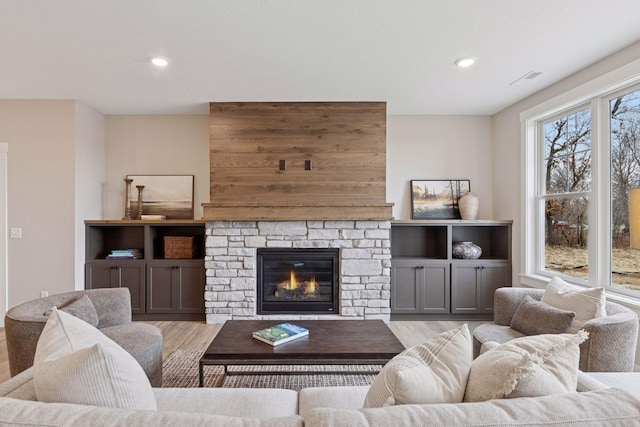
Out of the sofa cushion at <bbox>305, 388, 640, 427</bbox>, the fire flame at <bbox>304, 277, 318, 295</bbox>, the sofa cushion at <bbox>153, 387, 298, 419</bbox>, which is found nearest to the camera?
the sofa cushion at <bbox>305, 388, 640, 427</bbox>

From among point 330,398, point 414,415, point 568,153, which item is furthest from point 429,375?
point 568,153

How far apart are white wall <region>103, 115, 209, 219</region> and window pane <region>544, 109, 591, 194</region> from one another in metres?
3.93

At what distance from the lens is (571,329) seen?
216 cm

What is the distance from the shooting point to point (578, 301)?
225 centimetres

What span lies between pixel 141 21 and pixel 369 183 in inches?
102

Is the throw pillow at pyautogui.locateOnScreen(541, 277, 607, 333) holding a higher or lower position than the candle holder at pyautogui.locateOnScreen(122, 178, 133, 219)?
lower

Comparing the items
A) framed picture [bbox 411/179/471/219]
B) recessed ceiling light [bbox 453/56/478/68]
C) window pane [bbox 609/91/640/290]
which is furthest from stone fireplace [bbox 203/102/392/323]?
window pane [bbox 609/91/640/290]

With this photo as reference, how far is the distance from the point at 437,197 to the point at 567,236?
57.7 inches

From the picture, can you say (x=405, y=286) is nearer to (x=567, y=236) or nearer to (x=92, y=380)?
(x=567, y=236)

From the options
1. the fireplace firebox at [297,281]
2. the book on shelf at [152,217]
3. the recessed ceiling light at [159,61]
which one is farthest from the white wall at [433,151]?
the book on shelf at [152,217]

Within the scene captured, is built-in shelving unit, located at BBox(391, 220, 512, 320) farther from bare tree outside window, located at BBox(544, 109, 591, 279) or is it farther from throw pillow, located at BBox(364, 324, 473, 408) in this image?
throw pillow, located at BBox(364, 324, 473, 408)

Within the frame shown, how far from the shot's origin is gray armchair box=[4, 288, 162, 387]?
7.00 feet

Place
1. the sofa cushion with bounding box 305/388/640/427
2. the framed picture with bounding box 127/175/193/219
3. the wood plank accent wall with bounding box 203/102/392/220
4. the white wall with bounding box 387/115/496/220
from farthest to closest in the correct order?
1. the white wall with bounding box 387/115/496/220
2. the framed picture with bounding box 127/175/193/219
3. the wood plank accent wall with bounding box 203/102/392/220
4. the sofa cushion with bounding box 305/388/640/427

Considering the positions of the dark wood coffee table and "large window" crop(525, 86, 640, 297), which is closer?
the dark wood coffee table
